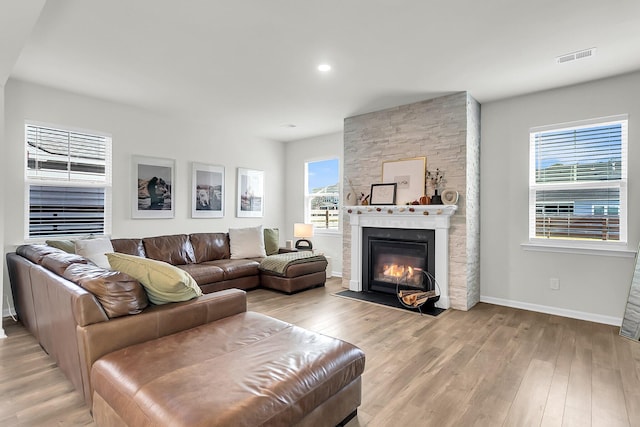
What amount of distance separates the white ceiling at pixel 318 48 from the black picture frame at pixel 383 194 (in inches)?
43.8

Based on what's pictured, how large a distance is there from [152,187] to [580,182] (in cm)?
541

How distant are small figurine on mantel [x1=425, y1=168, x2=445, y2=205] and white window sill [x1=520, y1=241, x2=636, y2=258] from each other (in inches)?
44.5

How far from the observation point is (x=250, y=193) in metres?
6.17

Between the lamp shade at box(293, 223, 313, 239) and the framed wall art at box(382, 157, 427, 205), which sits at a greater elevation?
the framed wall art at box(382, 157, 427, 205)

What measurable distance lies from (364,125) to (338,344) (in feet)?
12.1

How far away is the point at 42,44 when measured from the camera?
2.89 meters

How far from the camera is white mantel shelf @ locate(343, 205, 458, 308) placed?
13.5 ft

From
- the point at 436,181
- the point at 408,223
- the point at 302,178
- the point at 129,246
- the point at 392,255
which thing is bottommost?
the point at 392,255

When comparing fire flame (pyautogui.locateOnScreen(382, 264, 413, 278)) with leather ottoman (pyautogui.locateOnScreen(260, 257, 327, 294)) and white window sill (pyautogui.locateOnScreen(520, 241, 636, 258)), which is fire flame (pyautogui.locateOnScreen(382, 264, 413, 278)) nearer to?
leather ottoman (pyautogui.locateOnScreen(260, 257, 327, 294))

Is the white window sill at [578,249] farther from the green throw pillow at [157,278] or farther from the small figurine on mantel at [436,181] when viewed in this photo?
the green throw pillow at [157,278]

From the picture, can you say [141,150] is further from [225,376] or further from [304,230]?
[225,376]

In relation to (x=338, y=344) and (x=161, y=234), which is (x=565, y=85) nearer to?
(x=338, y=344)

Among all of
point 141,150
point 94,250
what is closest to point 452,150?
point 141,150

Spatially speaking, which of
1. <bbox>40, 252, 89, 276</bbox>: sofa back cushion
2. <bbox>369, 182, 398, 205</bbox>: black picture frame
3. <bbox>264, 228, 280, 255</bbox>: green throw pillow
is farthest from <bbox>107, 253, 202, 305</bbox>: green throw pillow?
<bbox>264, 228, 280, 255</bbox>: green throw pillow
